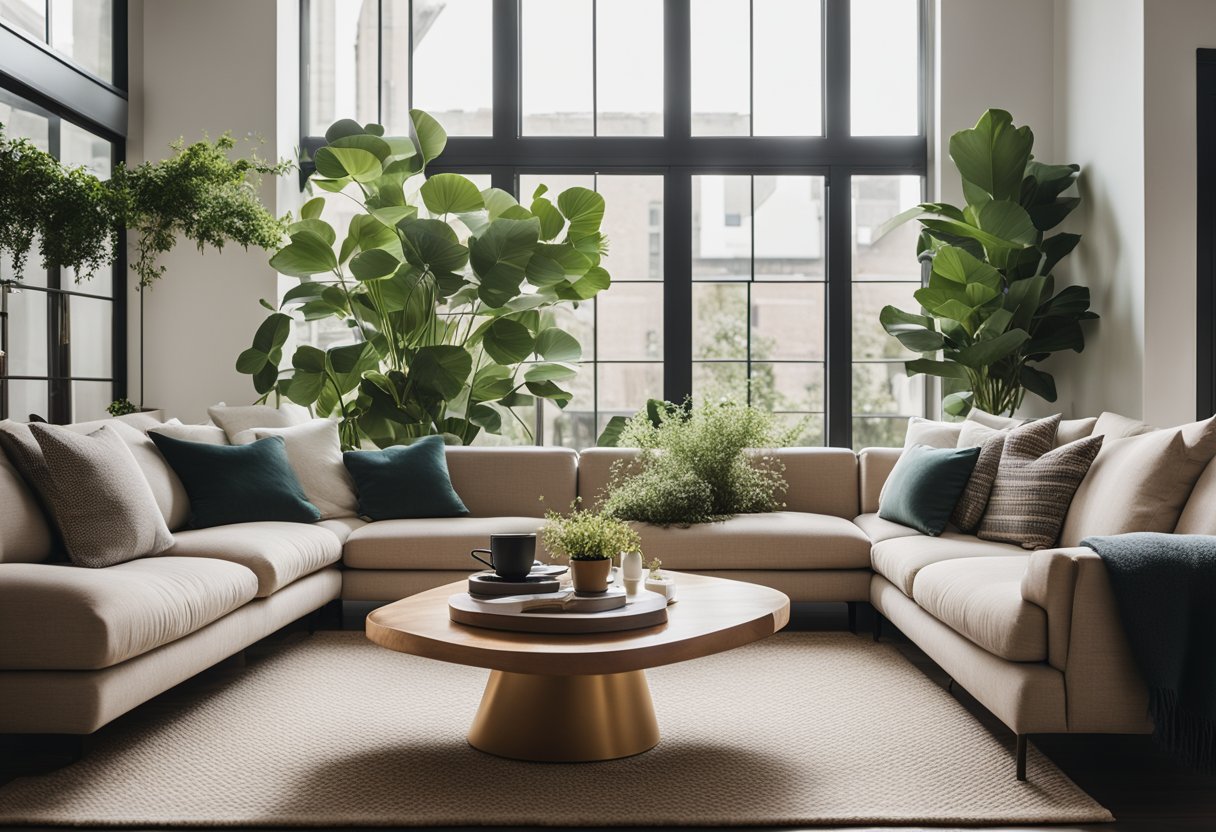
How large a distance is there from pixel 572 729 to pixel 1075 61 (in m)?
4.64

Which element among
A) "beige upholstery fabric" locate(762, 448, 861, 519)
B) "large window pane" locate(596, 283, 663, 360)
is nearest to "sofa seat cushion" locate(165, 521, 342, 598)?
"beige upholstery fabric" locate(762, 448, 861, 519)

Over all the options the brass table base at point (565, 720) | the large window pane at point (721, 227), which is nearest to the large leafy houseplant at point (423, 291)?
the large window pane at point (721, 227)

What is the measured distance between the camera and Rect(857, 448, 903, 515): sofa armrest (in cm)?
464

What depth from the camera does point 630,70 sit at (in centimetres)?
600

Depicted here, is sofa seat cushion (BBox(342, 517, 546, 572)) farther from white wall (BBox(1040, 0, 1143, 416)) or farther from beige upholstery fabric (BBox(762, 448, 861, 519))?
white wall (BBox(1040, 0, 1143, 416))

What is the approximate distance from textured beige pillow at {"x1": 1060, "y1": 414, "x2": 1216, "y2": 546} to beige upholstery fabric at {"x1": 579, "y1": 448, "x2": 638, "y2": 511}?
2.10 metres

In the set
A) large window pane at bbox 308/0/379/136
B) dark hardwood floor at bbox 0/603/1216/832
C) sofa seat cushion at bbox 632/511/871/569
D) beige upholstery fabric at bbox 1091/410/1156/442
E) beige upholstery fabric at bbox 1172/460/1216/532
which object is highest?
large window pane at bbox 308/0/379/136

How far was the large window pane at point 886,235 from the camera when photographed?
19.4 ft

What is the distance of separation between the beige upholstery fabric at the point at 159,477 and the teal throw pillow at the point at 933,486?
2760mm

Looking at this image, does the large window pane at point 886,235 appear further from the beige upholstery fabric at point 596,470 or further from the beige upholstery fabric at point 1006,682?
the beige upholstery fabric at point 1006,682

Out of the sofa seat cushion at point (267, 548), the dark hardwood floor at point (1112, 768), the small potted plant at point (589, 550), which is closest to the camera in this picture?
the dark hardwood floor at point (1112, 768)

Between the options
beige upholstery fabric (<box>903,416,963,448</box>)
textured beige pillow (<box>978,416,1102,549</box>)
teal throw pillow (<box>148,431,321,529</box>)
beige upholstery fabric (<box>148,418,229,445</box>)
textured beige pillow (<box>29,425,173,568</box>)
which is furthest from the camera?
beige upholstery fabric (<box>903,416,963,448</box>)

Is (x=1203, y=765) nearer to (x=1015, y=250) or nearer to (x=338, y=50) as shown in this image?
(x=1015, y=250)

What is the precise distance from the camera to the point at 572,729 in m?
2.54
